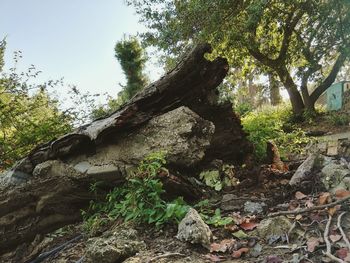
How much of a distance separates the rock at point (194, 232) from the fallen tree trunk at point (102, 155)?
1.33 m

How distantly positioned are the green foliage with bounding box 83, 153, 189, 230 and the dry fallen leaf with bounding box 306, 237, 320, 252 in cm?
120

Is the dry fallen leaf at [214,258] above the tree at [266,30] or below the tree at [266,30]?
below

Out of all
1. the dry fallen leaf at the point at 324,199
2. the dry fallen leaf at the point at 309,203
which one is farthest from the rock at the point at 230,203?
the dry fallen leaf at the point at 324,199

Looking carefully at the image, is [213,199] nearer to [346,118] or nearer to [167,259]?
[167,259]

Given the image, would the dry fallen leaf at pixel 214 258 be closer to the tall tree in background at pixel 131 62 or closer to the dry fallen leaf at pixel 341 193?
the dry fallen leaf at pixel 341 193

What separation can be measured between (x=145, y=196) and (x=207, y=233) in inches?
35.3

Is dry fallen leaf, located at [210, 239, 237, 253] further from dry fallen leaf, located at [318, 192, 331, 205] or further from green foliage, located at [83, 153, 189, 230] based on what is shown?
dry fallen leaf, located at [318, 192, 331, 205]

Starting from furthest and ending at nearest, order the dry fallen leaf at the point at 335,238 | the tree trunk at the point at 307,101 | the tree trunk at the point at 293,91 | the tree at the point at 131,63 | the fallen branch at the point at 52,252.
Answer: the tree at the point at 131,63, the tree trunk at the point at 307,101, the tree trunk at the point at 293,91, the fallen branch at the point at 52,252, the dry fallen leaf at the point at 335,238

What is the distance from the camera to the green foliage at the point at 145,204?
3.50 meters

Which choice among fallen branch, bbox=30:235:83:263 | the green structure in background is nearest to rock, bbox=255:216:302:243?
fallen branch, bbox=30:235:83:263

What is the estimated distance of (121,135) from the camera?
4746 mm

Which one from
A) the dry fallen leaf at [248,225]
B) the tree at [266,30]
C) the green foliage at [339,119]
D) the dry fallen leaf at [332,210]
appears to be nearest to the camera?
the dry fallen leaf at [332,210]

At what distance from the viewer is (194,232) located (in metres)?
3.03

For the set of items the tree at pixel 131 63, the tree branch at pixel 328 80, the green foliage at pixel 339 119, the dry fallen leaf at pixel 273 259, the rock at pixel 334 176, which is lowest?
the dry fallen leaf at pixel 273 259
